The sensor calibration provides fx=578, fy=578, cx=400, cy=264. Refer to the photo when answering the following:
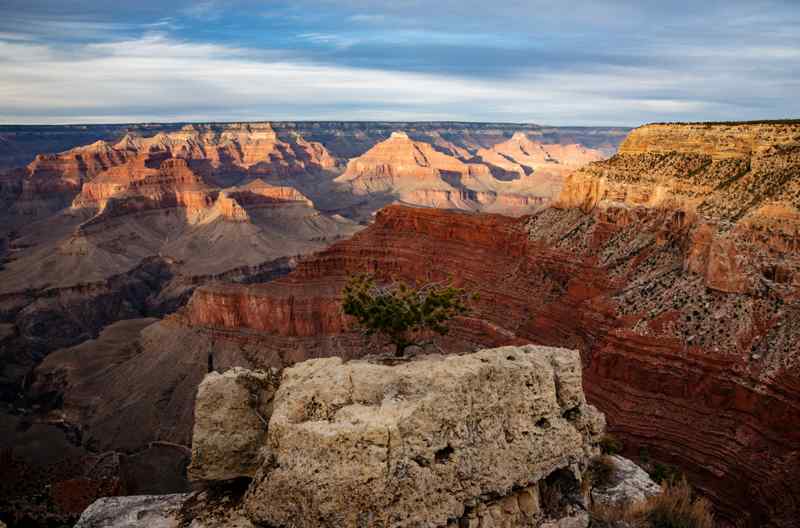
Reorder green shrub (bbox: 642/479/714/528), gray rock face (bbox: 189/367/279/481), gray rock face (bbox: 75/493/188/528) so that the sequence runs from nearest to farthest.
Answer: gray rock face (bbox: 189/367/279/481) → gray rock face (bbox: 75/493/188/528) → green shrub (bbox: 642/479/714/528)

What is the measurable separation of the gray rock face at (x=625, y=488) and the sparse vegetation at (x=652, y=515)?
0.36 meters

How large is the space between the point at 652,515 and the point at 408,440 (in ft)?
37.1

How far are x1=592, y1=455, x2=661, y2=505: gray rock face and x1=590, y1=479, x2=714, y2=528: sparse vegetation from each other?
0.36 meters

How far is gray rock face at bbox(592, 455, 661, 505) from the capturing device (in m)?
21.7

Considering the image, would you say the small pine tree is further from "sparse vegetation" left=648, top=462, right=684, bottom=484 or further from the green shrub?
"sparse vegetation" left=648, top=462, right=684, bottom=484

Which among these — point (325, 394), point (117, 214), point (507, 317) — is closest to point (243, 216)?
point (117, 214)

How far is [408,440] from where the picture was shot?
1511 centimetres

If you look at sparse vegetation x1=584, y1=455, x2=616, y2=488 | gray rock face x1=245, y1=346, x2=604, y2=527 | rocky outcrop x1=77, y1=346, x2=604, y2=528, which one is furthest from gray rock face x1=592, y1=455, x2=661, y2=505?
gray rock face x1=245, y1=346, x2=604, y2=527

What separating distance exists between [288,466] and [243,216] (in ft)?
457

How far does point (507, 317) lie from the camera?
5062cm

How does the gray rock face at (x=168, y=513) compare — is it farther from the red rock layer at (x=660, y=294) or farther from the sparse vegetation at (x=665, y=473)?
the red rock layer at (x=660, y=294)

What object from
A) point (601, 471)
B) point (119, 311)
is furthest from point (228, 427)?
point (119, 311)

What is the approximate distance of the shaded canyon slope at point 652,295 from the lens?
3269 centimetres

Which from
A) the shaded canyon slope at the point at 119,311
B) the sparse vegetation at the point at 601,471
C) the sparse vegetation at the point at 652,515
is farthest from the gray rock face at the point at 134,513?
the sparse vegetation at the point at 601,471
